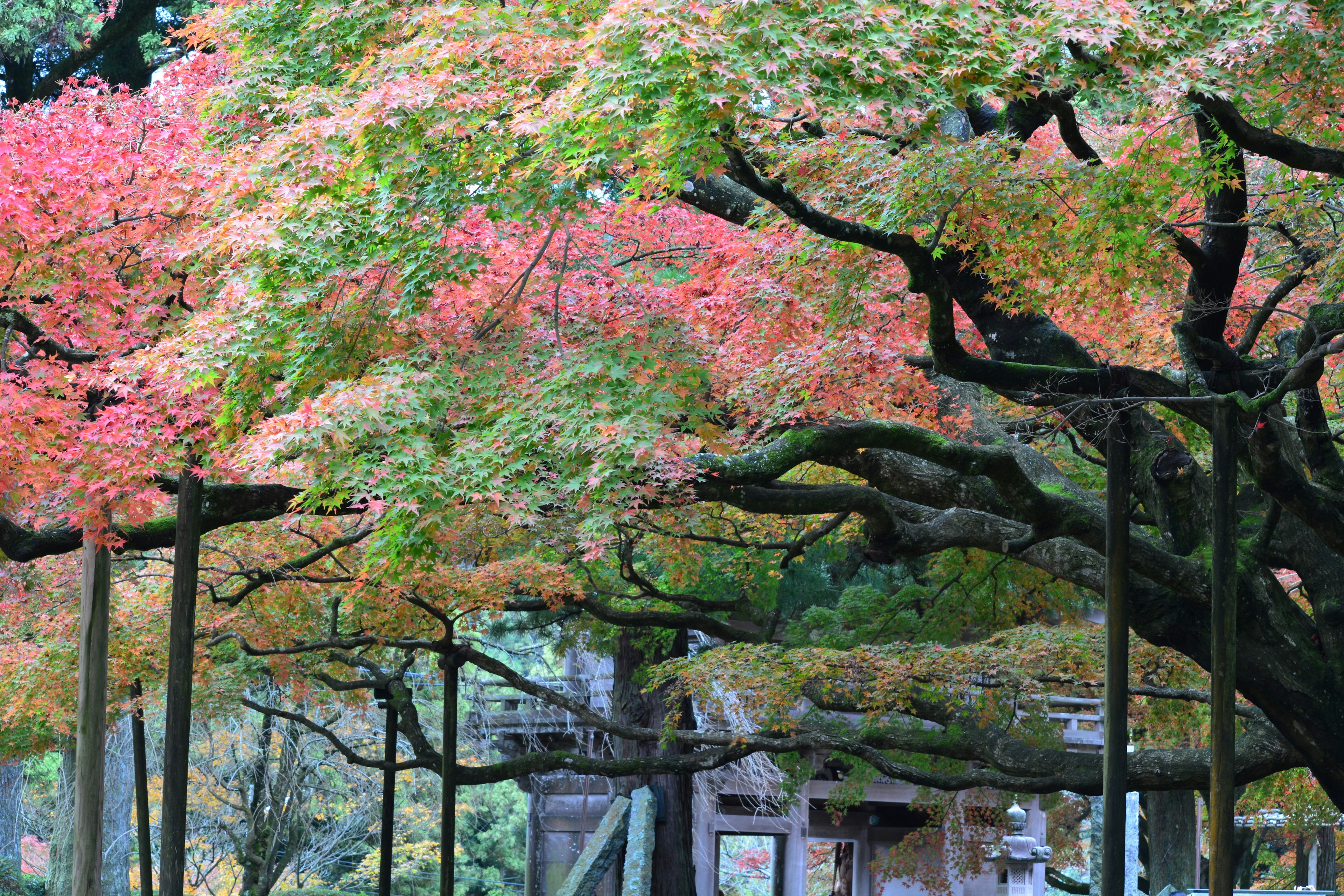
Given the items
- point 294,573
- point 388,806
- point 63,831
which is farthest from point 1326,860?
point 63,831

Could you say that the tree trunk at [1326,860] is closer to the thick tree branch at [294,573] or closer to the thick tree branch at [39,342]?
the thick tree branch at [294,573]

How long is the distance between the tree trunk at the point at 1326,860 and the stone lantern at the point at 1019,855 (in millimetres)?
9062

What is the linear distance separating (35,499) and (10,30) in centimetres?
502

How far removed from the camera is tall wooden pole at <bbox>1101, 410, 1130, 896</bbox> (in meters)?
6.84

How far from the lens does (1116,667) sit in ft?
22.6

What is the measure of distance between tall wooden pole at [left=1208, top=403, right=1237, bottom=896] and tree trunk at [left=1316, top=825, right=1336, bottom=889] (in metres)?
19.0

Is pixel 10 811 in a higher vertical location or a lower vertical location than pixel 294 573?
lower

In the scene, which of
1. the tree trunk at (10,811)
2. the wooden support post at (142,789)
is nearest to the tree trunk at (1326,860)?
the wooden support post at (142,789)

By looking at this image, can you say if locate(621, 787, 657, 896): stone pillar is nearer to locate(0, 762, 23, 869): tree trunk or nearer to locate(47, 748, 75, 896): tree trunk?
locate(47, 748, 75, 896): tree trunk

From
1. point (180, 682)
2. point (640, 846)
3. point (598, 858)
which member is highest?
point (180, 682)

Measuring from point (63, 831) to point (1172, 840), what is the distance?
51.4 feet

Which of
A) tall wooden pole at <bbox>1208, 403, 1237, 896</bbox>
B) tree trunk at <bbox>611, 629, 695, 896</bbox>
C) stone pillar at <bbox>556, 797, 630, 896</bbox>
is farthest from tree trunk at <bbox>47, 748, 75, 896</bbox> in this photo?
tall wooden pole at <bbox>1208, 403, 1237, 896</bbox>

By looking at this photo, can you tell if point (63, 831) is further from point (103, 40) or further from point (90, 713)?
point (103, 40)

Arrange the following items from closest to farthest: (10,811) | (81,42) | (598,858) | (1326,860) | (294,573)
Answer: (294,573), (81,42), (598,858), (10,811), (1326,860)
